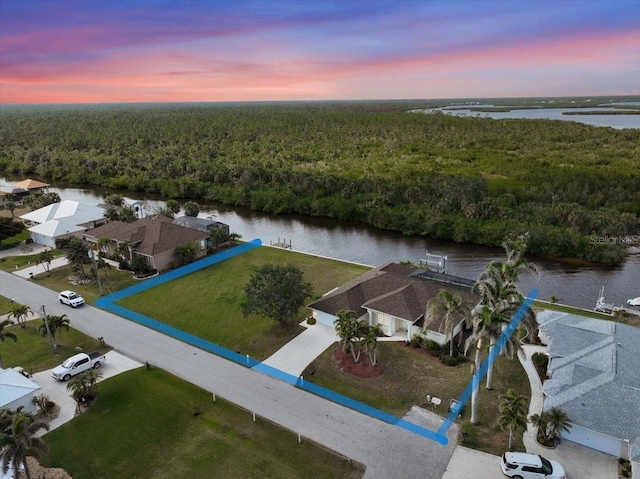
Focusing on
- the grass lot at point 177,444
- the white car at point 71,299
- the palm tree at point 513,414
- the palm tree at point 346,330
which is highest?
the palm tree at point 346,330

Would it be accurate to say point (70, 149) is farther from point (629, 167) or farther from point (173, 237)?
point (629, 167)

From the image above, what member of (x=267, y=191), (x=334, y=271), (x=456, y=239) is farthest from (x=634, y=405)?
(x=267, y=191)

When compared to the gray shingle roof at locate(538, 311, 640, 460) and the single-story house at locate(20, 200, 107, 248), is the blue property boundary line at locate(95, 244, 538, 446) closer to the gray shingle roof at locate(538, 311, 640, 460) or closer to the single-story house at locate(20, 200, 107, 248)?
the gray shingle roof at locate(538, 311, 640, 460)

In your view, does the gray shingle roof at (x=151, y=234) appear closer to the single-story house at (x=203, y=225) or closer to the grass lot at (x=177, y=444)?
the single-story house at (x=203, y=225)

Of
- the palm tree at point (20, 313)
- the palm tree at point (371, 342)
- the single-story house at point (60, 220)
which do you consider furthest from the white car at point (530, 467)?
the single-story house at point (60, 220)

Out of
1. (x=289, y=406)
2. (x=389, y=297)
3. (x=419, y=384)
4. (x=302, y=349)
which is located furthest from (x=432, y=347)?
(x=289, y=406)

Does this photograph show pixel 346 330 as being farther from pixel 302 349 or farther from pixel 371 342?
pixel 302 349
